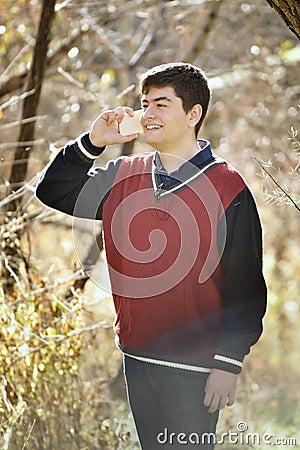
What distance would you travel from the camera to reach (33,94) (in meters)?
4.82

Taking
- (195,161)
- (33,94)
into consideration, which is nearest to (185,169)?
(195,161)

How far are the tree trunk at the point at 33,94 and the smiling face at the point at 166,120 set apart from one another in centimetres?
194

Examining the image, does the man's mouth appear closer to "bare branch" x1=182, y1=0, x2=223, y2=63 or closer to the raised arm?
the raised arm

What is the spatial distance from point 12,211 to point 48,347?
0.87 metres

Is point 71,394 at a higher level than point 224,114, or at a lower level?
higher

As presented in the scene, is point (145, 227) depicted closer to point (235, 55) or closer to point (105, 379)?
point (105, 379)

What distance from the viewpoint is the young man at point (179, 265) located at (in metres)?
2.76

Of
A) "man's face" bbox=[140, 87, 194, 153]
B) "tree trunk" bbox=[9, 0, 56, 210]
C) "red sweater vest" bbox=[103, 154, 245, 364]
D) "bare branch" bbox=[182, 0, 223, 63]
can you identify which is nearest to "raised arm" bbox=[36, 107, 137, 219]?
"man's face" bbox=[140, 87, 194, 153]

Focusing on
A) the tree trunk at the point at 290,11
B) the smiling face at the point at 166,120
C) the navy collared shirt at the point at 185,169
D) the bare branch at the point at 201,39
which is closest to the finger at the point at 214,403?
the navy collared shirt at the point at 185,169

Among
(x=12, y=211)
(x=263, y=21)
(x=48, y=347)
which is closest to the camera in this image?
(x=48, y=347)

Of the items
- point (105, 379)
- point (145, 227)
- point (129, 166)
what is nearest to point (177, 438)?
point (145, 227)

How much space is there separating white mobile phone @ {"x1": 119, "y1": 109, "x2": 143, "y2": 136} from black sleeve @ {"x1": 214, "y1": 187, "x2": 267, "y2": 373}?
1.47ft

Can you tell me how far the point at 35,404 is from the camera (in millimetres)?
4203

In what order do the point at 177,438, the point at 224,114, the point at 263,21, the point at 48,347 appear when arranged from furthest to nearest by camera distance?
the point at 224,114, the point at 263,21, the point at 48,347, the point at 177,438
